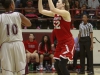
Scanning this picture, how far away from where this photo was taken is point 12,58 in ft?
17.1

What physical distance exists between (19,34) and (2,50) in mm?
425

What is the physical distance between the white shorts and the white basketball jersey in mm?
96

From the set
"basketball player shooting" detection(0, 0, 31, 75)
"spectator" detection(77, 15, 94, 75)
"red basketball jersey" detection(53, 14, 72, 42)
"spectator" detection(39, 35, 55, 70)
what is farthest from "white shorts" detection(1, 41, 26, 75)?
"spectator" detection(39, 35, 55, 70)

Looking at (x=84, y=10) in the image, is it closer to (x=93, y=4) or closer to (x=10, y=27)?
(x=93, y=4)

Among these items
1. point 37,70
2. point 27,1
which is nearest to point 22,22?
point 37,70

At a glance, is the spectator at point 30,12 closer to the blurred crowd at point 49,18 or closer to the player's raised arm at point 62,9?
the blurred crowd at point 49,18

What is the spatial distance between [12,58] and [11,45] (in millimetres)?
237

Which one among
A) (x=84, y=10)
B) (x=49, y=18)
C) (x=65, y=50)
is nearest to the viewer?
(x=65, y=50)

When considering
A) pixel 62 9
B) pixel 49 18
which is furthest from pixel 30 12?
pixel 62 9

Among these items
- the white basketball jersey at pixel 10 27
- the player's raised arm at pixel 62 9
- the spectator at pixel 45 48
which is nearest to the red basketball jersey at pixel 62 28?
the player's raised arm at pixel 62 9

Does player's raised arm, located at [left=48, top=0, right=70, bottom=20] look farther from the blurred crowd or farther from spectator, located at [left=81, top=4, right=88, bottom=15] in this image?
spectator, located at [left=81, top=4, right=88, bottom=15]

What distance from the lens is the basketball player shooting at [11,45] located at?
5.20m

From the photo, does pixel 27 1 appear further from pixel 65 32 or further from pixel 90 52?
pixel 65 32

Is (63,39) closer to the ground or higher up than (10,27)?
closer to the ground
